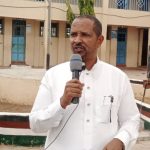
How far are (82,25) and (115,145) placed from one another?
72 centimetres

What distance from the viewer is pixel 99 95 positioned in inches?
105

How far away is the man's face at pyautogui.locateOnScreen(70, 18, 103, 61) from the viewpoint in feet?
8.61

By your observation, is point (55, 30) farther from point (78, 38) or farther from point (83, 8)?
point (78, 38)

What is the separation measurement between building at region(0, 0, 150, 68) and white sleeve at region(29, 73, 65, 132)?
→ 1939cm

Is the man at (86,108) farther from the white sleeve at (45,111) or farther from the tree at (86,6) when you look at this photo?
the tree at (86,6)

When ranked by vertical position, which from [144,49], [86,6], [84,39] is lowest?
[144,49]

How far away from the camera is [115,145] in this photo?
260 centimetres

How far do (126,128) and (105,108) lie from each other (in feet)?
0.61

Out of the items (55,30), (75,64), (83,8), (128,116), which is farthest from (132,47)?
(75,64)

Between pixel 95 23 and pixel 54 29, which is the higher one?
pixel 95 23

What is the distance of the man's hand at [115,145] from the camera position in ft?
8.51

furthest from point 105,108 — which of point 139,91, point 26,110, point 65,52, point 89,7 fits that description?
point 65,52

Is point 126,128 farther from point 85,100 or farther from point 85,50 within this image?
point 85,50

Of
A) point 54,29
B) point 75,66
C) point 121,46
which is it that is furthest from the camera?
point 121,46
